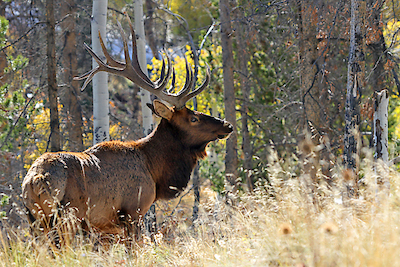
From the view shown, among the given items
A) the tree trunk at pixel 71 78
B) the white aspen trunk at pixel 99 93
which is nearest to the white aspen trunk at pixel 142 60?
the white aspen trunk at pixel 99 93

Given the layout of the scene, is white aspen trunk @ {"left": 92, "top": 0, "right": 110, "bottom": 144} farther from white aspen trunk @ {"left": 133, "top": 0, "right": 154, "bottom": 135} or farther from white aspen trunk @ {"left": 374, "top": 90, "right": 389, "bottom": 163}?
white aspen trunk @ {"left": 374, "top": 90, "right": 389, "bottom": 163}

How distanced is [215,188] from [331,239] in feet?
31.2

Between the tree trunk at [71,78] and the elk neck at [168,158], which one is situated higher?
the tree trunk at [71,78]

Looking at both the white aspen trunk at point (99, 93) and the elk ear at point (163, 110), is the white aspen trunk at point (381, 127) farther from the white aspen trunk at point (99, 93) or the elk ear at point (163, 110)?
the white aspen trunk at point (99, 93)

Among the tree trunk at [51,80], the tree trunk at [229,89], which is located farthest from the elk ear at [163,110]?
the tree trunk at [229,89]

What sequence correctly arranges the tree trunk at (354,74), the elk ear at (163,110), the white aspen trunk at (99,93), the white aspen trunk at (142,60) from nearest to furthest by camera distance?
the tree trunk at (354,74), the elk ear at (163,110), the white aspen trunk at (99,93), the white aspen trunk at (142,60)

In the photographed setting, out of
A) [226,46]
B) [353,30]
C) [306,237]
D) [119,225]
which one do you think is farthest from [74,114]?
[306,237]

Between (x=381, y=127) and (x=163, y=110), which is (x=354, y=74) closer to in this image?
(x=381, y=127)

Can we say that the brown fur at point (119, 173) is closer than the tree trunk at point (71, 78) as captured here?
Yes

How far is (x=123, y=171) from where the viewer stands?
505 cm

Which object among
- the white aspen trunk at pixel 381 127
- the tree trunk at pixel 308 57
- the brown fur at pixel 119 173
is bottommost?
the brown fur at pixel 119 173

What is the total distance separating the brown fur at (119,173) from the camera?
4074 mm

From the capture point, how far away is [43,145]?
13000 millimetres

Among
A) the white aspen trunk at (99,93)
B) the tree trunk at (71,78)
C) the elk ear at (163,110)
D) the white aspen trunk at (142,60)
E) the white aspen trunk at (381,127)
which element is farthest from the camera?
the tree trunk at (71,78)
